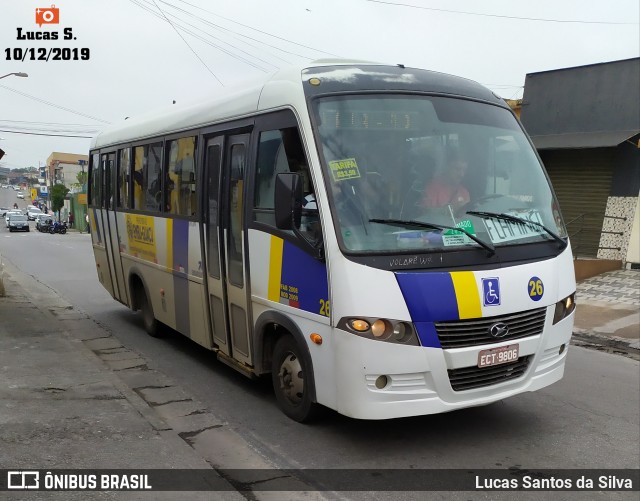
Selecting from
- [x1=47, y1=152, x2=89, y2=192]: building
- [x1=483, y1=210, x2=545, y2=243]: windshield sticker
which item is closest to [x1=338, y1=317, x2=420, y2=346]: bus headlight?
[x1=483, y1=210, x2=545, y2=243]: windshield sticker

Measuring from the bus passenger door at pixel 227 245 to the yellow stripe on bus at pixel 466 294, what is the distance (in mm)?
2038

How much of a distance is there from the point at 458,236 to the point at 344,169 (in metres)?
0.95

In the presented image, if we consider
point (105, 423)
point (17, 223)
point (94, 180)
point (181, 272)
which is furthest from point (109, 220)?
point (17, 223)

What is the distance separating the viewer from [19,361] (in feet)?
20.5

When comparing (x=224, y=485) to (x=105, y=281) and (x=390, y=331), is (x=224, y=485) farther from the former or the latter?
(x=105, y=281)

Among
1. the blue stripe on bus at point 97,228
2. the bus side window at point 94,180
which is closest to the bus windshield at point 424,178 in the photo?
the bus side window at point 94,180

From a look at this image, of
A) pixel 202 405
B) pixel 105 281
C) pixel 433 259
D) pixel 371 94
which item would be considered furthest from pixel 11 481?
pixel 105 281

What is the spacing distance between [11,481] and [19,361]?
3.08 m

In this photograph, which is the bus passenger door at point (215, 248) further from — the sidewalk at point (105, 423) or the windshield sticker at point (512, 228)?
the windshield sticker at point (512, 228)

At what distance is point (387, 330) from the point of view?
391 centimetres

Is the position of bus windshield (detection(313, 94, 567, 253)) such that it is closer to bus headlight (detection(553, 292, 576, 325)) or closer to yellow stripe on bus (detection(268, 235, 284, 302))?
bus headlight (detection(553, 292, 576, 325))

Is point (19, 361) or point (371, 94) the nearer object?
point (371, 94)

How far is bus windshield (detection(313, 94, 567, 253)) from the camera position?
13.5ft

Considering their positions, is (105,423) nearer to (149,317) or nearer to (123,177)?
(149,317)
